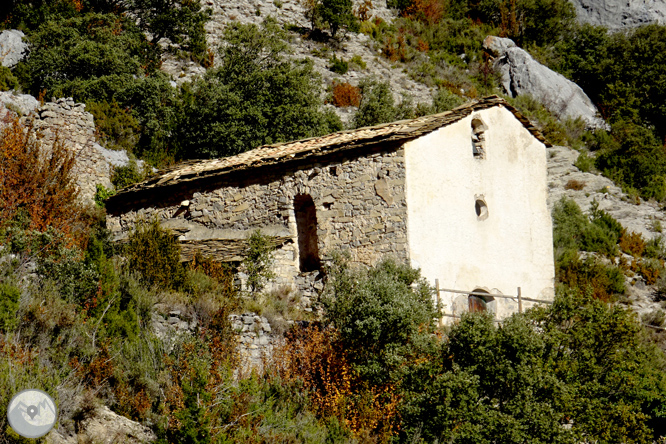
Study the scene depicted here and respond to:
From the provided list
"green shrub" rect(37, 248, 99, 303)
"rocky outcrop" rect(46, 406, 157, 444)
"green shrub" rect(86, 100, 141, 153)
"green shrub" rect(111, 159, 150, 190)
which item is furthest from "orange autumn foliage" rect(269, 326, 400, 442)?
"green shrub" rect(86, 100, 141, 153)

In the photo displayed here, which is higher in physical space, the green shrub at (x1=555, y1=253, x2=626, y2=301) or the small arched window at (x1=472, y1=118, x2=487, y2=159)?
the small arched window at (x1=472, y1=118, x2=487, y2=159)

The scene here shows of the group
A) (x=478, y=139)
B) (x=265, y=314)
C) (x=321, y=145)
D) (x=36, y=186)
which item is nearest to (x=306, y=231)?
(x=321, y=145)

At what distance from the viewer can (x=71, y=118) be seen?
21.9 m

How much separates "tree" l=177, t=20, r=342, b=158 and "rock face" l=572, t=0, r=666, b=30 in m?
23.2

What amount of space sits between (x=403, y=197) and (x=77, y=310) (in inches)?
283

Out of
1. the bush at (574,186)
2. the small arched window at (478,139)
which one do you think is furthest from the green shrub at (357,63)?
the small arched window at (478,139)

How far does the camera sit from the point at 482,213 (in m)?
18.3

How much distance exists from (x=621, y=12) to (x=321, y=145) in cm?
3129

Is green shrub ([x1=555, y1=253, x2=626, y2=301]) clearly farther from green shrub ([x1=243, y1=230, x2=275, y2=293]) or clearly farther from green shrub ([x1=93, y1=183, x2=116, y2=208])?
green shrub ([x1=93, y1=183, x2=116, y2=208])

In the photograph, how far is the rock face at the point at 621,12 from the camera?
137 ft

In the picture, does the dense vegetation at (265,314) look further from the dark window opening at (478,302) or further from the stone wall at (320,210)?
the dark window opening at (478,302)

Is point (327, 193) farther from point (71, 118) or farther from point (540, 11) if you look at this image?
point (540, 11)

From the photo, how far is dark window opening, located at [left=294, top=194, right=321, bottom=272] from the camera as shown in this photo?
18375mm

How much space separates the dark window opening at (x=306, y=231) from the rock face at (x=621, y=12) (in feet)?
99.3
